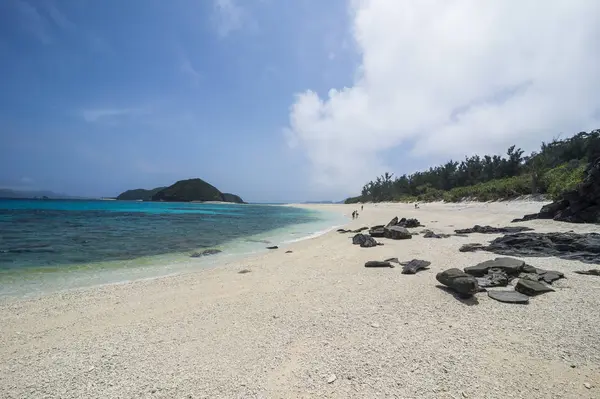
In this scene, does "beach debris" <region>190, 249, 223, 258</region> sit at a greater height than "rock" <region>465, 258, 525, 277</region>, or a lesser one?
lesser

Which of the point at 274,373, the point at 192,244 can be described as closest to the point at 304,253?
the point at 192,244

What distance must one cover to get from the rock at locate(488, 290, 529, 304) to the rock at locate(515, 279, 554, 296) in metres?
0.27

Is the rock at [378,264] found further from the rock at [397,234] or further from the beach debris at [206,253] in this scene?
the beach debris at [206,253]

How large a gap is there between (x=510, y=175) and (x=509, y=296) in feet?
259

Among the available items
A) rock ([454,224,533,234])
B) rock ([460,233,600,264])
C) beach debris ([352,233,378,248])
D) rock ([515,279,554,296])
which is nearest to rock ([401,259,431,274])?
rock ([515,279,554,296])

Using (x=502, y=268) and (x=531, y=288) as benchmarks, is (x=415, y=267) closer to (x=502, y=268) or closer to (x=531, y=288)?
(x=502, y=268)

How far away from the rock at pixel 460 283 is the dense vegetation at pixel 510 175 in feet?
87.9

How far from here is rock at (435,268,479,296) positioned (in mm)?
6984

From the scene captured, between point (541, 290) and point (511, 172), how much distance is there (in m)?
78.7

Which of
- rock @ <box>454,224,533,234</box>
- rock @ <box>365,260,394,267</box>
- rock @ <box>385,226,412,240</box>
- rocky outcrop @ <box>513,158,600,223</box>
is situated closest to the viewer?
rock @ <box>365,260,394,267</box>

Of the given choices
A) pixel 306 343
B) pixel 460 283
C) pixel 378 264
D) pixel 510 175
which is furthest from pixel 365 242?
pixel 510 175

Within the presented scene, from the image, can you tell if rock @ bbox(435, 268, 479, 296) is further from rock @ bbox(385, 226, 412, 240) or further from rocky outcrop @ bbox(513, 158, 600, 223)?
rocky outcrop @ bbox(513, 158, 600, 223)

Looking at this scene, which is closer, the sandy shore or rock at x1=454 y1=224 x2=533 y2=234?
the sandy shore

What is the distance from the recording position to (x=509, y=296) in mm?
6805
